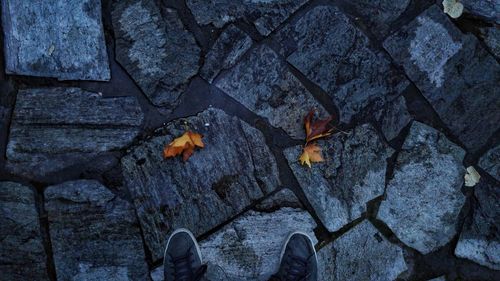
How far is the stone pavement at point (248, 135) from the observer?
2326mm

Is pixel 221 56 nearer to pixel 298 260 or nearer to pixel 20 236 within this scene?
pixel 298 260

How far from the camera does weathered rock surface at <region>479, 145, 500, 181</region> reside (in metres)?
2.52

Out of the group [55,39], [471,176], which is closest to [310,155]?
[471,176]

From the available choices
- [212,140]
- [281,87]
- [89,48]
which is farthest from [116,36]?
[281,87]

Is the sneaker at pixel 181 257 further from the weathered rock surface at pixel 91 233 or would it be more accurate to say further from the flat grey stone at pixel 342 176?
the flat grey stone at pixel 342 176

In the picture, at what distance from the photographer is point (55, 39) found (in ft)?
7.54

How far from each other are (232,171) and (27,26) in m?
1.29

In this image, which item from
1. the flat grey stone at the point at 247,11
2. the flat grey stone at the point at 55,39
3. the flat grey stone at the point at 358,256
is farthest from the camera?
the flat grey stone at the point at 358,256

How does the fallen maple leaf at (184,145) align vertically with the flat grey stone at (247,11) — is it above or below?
below

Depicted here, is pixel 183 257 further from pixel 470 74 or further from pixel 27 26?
pixel 470 74

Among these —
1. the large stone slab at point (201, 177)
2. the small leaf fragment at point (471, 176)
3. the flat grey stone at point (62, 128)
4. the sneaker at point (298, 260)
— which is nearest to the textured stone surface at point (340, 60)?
the large stone slab at point (201, 177)

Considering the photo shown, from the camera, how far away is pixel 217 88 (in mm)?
2408

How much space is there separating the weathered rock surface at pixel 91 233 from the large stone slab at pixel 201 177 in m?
0.10

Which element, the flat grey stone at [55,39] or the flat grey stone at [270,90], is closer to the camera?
the flat grey stone at [55,39]
